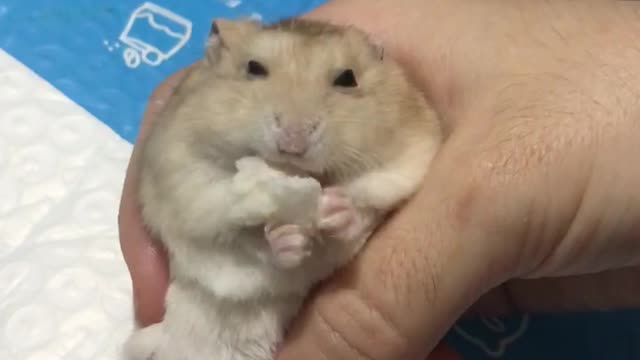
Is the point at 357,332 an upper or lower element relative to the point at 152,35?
upper

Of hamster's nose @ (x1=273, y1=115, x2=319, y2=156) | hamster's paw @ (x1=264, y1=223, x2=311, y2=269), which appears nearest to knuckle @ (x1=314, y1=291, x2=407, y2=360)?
hamster's paw @ (x1=264, y1=223, x2=311, y2=269)

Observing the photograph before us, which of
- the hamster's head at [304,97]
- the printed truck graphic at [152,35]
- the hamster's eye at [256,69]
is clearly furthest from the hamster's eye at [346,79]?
the printed truck graphic at [152,35]

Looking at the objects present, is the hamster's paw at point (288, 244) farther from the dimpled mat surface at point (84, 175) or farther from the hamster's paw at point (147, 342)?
the dimpled mat surface at point (84, 175)

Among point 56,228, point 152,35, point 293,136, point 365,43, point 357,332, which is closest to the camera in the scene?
point 293,136

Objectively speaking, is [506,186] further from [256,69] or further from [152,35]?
[152,35]

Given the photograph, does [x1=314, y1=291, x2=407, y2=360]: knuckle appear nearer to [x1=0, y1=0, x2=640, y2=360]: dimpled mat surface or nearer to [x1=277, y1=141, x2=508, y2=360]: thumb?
[x1=277, y1=141, x2=508, y2=360]: thumb

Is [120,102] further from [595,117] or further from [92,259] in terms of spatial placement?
[595,117]

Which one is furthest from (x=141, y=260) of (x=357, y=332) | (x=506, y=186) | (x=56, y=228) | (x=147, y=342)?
(x=506, y=186)
